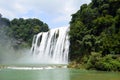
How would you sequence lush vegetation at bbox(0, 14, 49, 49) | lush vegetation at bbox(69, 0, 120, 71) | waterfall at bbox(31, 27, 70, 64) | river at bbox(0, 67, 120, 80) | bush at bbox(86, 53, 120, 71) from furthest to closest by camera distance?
lush vegetation at bbox(0, 14, 49, 49), waterfall at bbox(31, 27, 70, 64), lush vegetation at bbox(69, 0, 120, 71), bush at bbox(86, 53, 120, 71), river at bbox(0, 67, 120, 80)

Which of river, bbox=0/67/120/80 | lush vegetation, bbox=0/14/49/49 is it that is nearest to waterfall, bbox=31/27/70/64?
lush vegetation, bbox=0/14/49/49

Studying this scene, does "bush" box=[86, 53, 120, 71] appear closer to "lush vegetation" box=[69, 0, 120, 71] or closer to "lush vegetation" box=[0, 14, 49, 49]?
"lush vegetation" box=[69, 0, 120, 71]

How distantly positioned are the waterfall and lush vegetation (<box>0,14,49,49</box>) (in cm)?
618

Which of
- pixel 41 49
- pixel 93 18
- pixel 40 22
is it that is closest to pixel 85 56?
pixel 93 18

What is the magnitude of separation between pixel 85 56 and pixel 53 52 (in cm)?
1052

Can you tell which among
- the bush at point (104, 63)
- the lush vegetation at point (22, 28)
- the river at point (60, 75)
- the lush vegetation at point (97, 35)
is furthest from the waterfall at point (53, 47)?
the river at point (60, 75)

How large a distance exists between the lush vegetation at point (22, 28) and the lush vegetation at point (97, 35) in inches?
725

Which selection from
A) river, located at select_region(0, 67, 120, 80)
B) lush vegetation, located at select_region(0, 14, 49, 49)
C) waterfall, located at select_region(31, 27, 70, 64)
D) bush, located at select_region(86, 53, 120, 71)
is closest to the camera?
river, located at select_region(0, 67, 120, 80)

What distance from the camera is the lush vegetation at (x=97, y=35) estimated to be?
103ft

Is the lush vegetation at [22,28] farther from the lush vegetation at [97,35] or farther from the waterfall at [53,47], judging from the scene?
the lush vegetation at [97,35]

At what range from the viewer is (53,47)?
47906 mm

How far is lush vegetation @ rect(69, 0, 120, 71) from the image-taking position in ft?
103

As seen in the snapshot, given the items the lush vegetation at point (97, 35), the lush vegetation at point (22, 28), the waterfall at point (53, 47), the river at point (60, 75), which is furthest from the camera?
the lush vegetation at point (22, 28)

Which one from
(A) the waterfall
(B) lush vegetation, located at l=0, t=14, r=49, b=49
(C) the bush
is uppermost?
(B) lush vegetation, located at l=0, t=14, r=49, b=49
